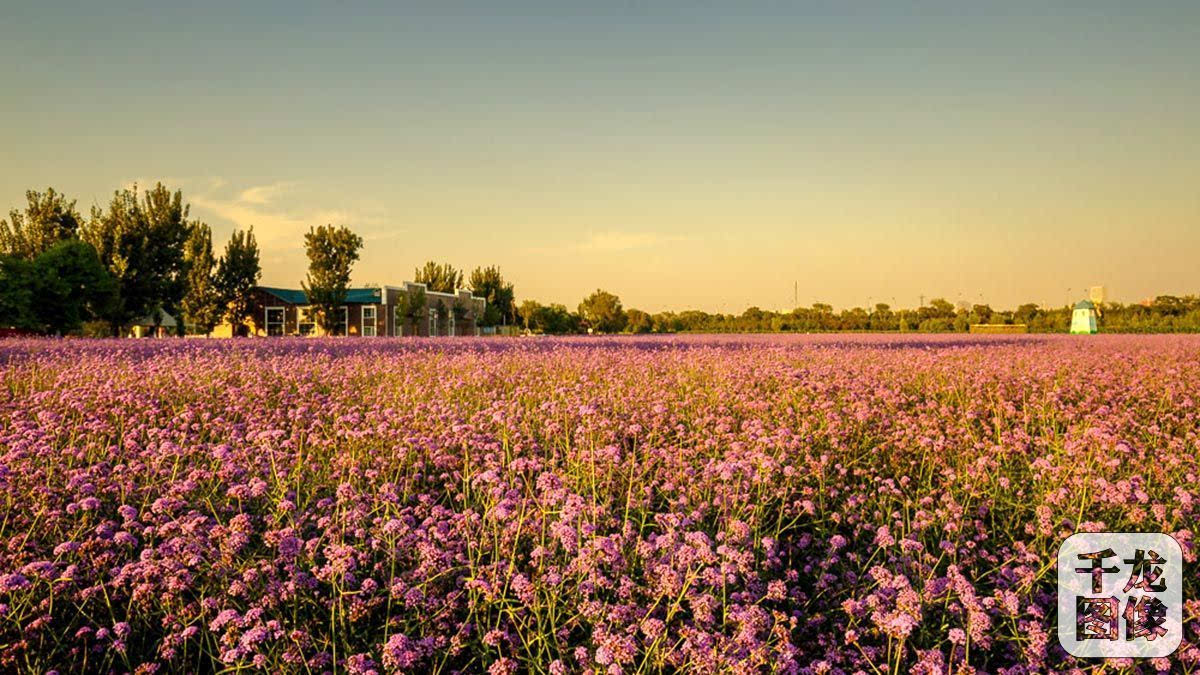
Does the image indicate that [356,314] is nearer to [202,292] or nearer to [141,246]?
Answer: [202,292]

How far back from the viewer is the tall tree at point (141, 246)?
103ft

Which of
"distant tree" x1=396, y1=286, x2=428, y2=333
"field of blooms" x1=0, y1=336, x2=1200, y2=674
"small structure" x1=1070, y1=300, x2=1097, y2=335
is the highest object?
"distant tree" x1=396, y1=286, x2=428, y2=333

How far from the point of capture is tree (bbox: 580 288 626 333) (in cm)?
6956

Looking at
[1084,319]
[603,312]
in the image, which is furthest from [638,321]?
[1084,319]

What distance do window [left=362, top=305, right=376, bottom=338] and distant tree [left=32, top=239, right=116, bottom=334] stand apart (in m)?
20.8

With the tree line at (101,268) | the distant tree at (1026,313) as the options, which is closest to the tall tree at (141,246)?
the tree line at (101,268)

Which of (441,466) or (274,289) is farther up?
(274,289)

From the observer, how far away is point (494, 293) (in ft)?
228

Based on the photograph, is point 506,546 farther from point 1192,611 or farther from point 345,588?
point 1192,611

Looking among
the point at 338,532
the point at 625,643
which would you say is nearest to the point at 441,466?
the point at 338,532

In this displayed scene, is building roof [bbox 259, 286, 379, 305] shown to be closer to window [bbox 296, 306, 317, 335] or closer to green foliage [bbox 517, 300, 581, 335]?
window [bbox 296, 306, 317, 335]

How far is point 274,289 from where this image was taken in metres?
53.3

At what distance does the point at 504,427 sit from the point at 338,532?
175 cm

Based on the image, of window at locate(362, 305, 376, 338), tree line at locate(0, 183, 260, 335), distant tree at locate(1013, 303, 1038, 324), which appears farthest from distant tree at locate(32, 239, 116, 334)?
distant tree at locate(1013, 303, 1038, 324)
